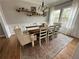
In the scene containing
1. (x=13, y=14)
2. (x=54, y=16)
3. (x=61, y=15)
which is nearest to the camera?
(x=13, y=14)

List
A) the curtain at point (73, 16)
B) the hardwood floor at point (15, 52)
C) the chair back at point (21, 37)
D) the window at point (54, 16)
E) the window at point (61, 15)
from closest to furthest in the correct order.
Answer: the hardwood floor at point (15, 52), the chair back at point (21, 37), the curtain at point (73, 16), the window at point (61, 15), the window at point (54, 16)

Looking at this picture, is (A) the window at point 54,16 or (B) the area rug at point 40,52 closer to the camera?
(B) the area rug at point 40,52

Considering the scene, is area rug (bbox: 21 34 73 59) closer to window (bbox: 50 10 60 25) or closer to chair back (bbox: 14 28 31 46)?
chair back (bbox: 14 28 31 46)

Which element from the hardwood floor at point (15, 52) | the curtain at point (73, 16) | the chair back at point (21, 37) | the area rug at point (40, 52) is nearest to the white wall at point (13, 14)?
the hardwood floor at point (15, 52)

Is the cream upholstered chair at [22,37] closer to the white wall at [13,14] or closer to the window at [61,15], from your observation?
the white wall at [13,14]

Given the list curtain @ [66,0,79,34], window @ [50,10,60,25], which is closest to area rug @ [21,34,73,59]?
curtain @ [66,0,79,34]

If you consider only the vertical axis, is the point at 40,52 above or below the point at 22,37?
below

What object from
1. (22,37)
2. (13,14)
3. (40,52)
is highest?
(13,14)

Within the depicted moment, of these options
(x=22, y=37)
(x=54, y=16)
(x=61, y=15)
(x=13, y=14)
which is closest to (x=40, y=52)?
(x=22, y=37)

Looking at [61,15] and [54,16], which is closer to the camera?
[61,15]

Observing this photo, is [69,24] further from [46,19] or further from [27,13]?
[27,13]

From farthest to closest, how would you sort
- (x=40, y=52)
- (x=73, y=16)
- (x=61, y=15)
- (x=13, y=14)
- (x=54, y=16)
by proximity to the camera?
1. (x=54, y=16)
2. (x=61, y=15)
3. (x=13, y=14)
4. (x=73, y=16)
5. (x=40, y=52)

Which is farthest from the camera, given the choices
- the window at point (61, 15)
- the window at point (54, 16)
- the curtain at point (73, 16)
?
the window at point (54, 16)

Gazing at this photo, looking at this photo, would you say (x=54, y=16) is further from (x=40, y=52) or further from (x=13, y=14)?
(x=40, y=52)
